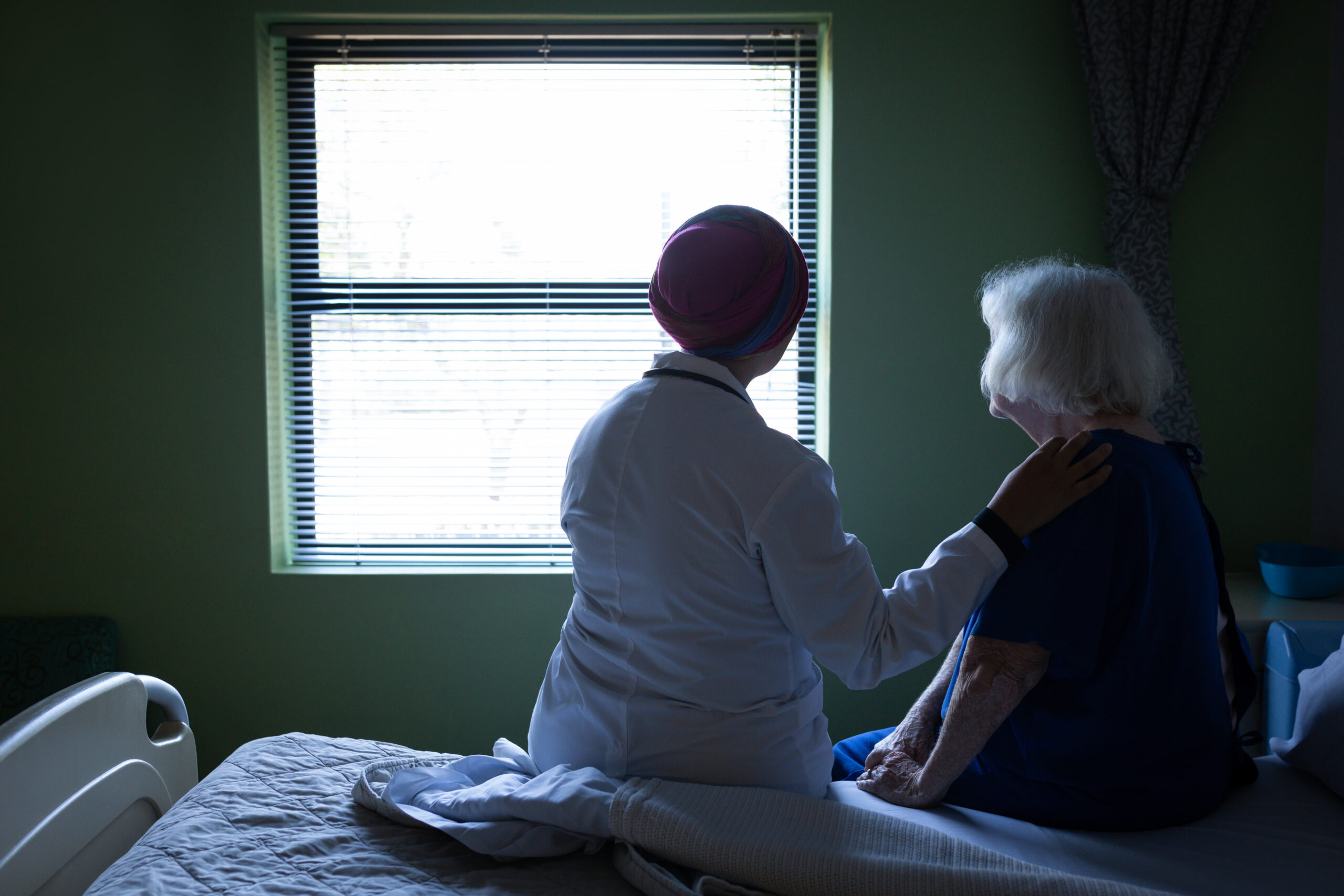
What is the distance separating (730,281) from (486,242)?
5.28 feet

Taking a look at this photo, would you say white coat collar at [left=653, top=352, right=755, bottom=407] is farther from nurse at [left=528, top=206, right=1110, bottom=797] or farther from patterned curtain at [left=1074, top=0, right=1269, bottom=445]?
patterned curtain at [left=1074, top=0, right=1269, bottom=445]

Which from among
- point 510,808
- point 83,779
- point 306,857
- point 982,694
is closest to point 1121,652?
point 982,694

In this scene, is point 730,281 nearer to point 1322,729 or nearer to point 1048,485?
point 1048,485

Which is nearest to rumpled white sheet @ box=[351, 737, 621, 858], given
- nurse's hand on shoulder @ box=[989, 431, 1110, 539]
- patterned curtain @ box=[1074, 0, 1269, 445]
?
nurse's hand on shoulder @ box=[989, 431, 1110, 539]

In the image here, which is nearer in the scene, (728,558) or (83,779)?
(728,558)

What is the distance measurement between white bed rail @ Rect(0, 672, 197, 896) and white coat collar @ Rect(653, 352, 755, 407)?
46.9 inches

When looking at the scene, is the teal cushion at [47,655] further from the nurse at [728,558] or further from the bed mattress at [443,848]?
the nurse at [728,558]

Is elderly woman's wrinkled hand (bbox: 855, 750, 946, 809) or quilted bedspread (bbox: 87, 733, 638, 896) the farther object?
elderly woman's wrinkled hand (bbox: 855, 750, 946, 809)

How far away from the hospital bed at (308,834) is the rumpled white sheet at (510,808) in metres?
0.03

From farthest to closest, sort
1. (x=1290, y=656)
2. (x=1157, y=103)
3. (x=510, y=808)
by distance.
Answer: (x=1157, y=103)
(x=1290, y=656)
(x=510, y=808)

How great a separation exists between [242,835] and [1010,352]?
1.41m

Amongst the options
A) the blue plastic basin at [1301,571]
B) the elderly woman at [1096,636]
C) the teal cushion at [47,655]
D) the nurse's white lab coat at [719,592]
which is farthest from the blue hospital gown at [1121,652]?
the teal cushion at [47,655]

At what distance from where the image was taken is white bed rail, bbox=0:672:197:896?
4.28 feet

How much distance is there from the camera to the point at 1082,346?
1356 millimetres
